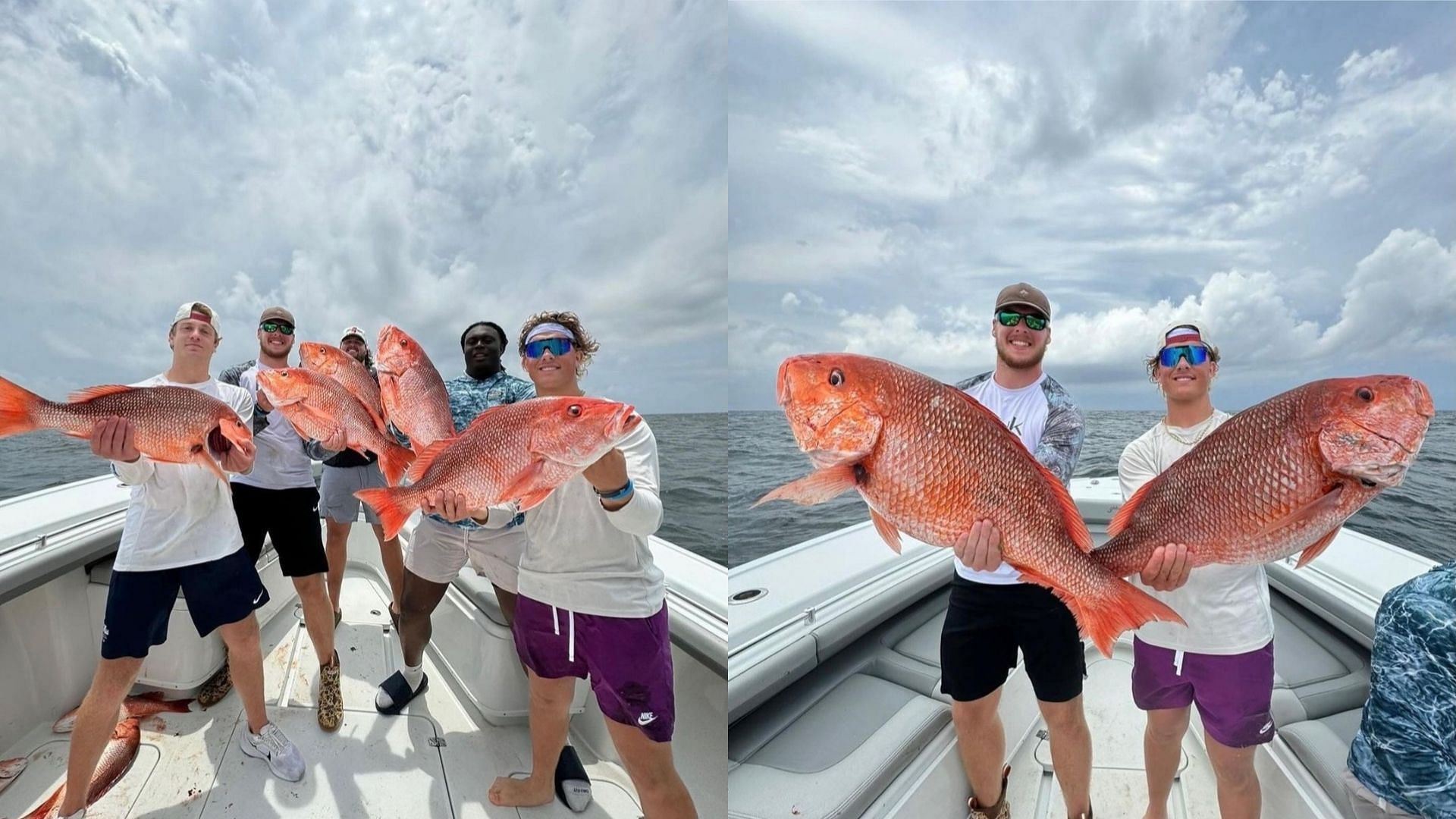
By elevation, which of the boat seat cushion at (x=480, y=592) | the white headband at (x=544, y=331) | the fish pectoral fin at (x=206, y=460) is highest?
the white headband at (x=544, y=331)

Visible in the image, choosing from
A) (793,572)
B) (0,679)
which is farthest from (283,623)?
(793,572)

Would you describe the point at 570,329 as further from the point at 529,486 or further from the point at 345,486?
the point at 345,486

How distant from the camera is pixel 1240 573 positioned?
6.23 feet

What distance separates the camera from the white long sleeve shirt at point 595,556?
2209 mm

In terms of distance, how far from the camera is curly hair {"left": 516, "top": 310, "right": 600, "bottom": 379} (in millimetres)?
2572

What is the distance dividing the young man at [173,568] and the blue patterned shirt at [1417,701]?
148 inches

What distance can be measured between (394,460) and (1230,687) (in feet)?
9.73

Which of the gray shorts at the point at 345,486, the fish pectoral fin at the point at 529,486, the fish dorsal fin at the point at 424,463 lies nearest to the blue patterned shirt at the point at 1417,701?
the fish pectoral fin at the point at 529,486

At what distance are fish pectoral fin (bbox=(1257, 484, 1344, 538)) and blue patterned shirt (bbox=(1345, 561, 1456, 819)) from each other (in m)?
0.61

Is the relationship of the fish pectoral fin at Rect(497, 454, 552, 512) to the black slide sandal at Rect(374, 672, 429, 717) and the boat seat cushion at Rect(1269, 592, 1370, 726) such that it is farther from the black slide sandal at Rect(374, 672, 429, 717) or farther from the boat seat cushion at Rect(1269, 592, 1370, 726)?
the boat seat cushion at Rect(1269, 592, 1370, 726)

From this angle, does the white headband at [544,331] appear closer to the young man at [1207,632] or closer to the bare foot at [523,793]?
the bare foot at [523,793]

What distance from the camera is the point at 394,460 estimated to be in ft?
8.39

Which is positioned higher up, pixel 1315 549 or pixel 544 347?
pixel 544 347

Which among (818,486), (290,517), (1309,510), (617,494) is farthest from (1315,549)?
(290,517)
